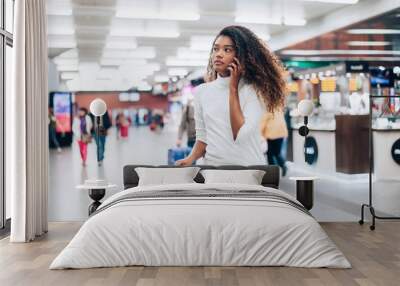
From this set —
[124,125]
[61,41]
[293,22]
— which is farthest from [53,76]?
[293,22]

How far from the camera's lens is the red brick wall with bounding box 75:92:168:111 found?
7457 millimetres

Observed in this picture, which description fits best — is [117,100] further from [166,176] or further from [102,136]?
[166,176]

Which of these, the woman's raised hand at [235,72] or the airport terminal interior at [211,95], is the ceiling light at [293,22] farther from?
the woman's raised hand at [235,72]

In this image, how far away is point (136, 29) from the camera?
7.52 meters

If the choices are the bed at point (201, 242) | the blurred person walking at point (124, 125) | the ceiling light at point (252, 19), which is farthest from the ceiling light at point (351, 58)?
the bed at point (201, 242)

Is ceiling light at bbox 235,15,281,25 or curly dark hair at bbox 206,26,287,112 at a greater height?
ceiling light at bbox 235,15,281,25

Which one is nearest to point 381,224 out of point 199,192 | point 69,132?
point 199,192

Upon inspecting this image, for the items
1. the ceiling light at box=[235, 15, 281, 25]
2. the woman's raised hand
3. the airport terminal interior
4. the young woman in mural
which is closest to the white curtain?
the airport terminal interior

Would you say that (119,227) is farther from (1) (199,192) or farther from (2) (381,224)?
(2) (381,224)

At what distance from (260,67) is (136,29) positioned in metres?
1.55

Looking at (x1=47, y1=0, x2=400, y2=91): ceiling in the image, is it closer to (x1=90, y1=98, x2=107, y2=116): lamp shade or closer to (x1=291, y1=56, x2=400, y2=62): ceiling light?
(x1=90, y1=98, x2=107, y2=116): lamp shade

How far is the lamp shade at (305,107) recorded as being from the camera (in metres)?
7.32

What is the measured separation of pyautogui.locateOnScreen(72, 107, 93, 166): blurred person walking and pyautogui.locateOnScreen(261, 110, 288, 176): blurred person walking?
2.07 m

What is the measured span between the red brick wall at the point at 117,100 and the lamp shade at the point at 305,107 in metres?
1.59
